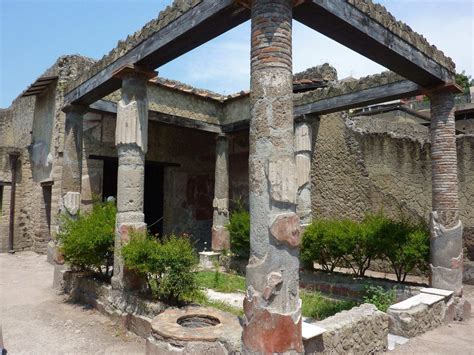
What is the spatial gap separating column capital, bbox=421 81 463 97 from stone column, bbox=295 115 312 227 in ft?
8.56

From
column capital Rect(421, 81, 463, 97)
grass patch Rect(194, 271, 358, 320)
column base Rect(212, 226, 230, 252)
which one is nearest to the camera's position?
grass patch Rect(194, 271, 358, 320)

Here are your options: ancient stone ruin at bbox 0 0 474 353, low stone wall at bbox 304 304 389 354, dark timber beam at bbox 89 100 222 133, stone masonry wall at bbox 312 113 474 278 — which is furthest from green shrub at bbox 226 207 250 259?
low stone wall at bbox 304 304 389 354

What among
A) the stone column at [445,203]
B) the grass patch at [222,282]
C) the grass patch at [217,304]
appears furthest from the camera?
the grass patch at [222,282]

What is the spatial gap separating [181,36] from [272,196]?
2331 millimetres

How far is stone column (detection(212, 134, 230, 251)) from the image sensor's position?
375 inches

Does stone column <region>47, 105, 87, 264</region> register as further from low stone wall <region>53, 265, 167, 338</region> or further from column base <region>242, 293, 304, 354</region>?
column base <region>242, 293, 304, 354</region>

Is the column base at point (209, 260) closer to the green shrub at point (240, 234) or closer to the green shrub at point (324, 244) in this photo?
the green shrub at point (240, 234)

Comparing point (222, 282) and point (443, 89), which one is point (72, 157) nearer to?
point (222, 282)

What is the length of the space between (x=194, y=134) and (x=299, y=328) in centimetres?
917

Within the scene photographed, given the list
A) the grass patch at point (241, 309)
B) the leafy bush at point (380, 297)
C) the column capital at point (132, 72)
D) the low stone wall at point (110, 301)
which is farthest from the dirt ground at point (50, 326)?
the column capital at point (132, 72)

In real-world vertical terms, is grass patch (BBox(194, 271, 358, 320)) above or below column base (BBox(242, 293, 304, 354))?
below

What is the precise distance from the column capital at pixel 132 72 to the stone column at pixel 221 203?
15.2ft

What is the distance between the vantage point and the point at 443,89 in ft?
17.8

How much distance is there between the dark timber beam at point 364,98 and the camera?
19.3 feet
